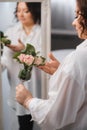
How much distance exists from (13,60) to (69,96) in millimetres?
605

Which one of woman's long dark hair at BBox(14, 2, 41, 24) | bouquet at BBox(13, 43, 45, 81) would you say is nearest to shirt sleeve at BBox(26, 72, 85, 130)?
bouquet at BBox(13, 43, 45, 81)

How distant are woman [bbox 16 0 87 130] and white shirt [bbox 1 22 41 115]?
0.43m

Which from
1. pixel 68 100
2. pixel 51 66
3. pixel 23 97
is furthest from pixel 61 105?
pixel 51 66

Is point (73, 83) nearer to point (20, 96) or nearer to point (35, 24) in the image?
point (20, 96)

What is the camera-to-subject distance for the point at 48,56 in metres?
1.67

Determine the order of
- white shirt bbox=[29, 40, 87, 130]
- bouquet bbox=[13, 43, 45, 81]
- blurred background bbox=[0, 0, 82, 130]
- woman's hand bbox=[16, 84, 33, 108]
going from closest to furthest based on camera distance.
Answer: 1. white shirt bbox=[29, 40, 87, 130]
2. woman's hand bbox=[16, 84, 33, 108]
3. bouquet bbox=[13, 43, 45, 81]
4. blurred background bbox=[0, 0, 82, 130]

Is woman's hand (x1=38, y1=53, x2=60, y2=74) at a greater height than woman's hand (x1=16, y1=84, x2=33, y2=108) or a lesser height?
greater

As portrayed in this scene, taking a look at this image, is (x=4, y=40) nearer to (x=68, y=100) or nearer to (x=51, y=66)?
(x=51, y=66)

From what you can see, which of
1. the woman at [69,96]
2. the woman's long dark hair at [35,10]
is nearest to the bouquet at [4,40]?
the woman's long dark hair at [35,10]

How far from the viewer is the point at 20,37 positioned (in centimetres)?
159

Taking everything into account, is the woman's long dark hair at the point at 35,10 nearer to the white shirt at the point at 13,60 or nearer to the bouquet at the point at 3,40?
the white shirt at the point at 13,60

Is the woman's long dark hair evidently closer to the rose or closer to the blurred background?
the blurred background

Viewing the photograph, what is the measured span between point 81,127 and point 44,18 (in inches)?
30.1

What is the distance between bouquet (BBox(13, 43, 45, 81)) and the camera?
1.40 metres
